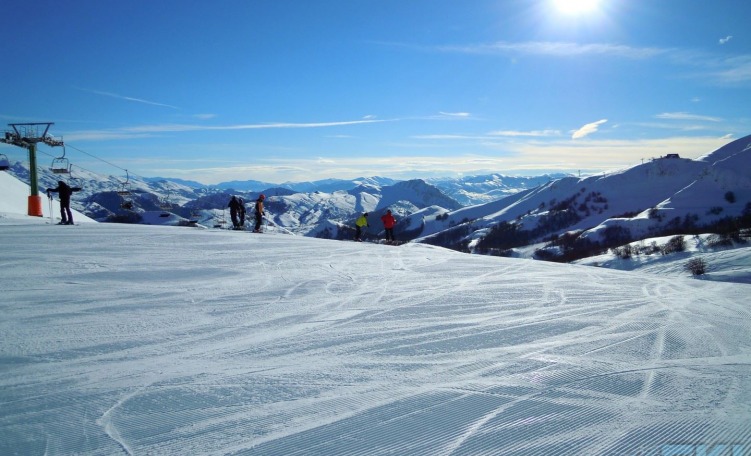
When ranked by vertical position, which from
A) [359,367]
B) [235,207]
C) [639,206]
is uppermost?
[639,206]

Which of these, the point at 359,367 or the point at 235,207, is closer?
the point at 359,367

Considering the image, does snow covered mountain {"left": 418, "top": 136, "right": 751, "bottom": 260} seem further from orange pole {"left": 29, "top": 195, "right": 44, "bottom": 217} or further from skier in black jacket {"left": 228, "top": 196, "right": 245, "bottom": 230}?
orange pole {"left": 29, "top": 195, "right": 44, "bottom": 217}

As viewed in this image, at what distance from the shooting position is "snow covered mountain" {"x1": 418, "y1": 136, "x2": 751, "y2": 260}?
344 ft

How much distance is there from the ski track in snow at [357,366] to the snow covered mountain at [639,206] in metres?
104

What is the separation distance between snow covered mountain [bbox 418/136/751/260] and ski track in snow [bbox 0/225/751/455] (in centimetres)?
10404

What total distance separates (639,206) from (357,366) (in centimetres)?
17359

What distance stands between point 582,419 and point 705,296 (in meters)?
7.27

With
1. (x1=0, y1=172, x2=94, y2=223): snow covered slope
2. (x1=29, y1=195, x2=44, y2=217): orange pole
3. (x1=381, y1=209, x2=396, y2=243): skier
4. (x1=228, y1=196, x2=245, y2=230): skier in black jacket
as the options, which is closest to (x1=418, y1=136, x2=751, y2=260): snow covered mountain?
(x1=381, y1=209, x2=396, y2=243): skier

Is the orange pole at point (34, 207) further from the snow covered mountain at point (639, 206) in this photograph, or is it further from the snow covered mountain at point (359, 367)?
the snow covered mountain at point (639, 206)

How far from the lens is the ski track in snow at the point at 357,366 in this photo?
10.5 feet

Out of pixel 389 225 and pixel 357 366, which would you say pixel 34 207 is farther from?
pixel 357 366

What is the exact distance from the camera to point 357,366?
447cm

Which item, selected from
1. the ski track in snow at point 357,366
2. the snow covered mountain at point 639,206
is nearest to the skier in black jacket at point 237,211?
the ski track in snow at point 357,366

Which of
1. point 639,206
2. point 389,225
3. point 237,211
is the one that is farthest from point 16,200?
point 639,206
